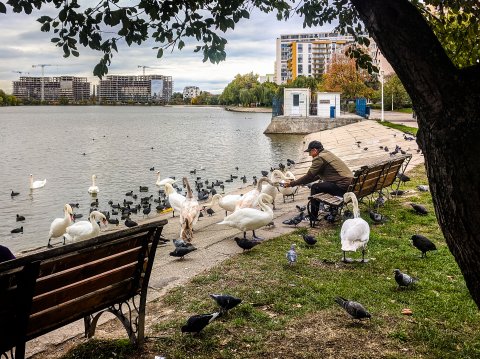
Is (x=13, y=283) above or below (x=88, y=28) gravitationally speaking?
below

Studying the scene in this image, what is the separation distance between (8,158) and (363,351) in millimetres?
36443

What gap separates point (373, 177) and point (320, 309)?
5.37 m

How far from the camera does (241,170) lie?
89.6 feet

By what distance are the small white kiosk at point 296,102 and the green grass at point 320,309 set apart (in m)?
49.1

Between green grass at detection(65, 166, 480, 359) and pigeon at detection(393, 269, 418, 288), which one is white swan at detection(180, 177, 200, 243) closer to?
green grass at detection(65, 166, 480, 359)

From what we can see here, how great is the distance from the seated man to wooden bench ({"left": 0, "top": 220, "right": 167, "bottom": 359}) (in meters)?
5.79

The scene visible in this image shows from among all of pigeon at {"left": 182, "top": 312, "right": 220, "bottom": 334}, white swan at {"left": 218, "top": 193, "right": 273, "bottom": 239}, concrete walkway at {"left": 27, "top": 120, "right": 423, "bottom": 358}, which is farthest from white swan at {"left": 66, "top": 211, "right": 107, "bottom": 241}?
pigeon at {"left": 182, "top": 312, "right": 220, "bottom": 334}

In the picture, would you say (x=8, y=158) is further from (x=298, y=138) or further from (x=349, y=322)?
(x=349, y=322)

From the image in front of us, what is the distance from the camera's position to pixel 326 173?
10.0m

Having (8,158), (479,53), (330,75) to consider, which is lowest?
(8,158)

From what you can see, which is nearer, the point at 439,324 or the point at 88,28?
the point at 439,324

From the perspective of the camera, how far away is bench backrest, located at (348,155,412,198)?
9344 millimetres

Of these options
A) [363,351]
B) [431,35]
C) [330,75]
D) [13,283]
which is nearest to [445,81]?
[431,35]

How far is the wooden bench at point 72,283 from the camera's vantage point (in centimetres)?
327
